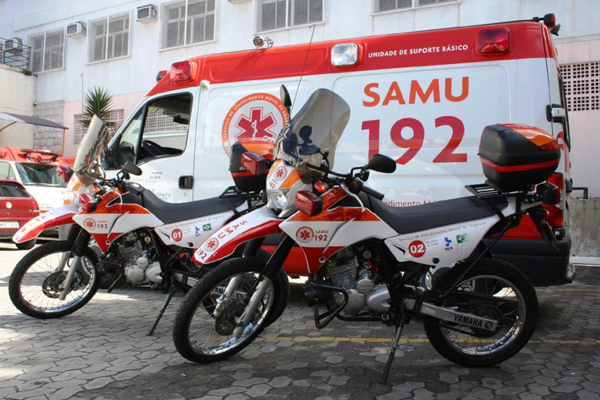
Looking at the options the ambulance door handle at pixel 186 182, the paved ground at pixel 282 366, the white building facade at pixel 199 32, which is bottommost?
the paved ground at pixel 282 366

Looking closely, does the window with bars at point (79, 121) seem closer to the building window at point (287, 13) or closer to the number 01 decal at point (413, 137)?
the building window at point (287, 13)

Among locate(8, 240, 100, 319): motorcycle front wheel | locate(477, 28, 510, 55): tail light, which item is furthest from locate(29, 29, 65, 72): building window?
locate(477, 28, 510, 55): tail light

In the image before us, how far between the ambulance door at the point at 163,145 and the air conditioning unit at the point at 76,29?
14623 mm

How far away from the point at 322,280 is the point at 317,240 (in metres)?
0.27

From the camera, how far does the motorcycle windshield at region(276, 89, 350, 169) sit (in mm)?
3373

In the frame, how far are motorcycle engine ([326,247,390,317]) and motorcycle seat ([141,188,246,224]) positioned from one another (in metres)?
1.12

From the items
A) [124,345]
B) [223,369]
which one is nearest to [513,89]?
[223,369]

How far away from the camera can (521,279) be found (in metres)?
3.44

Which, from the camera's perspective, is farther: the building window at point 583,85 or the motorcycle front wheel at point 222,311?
the building window at point 583,85

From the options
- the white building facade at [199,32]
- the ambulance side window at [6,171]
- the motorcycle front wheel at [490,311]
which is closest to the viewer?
the motorcycle front wheel at [490,311]

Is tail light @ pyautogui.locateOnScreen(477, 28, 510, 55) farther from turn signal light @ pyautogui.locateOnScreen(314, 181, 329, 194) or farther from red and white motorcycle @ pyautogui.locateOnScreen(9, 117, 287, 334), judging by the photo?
turn signal light @ pyautogui.locateOnScreen(314, 181, 329, 194)

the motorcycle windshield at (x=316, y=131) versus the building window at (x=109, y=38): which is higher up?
the building window at (x=109, y=38)

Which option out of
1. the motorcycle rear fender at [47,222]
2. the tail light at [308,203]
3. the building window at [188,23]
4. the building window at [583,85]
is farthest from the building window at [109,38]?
the tail light at [308,203]

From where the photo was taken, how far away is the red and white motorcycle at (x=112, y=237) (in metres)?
4.25
